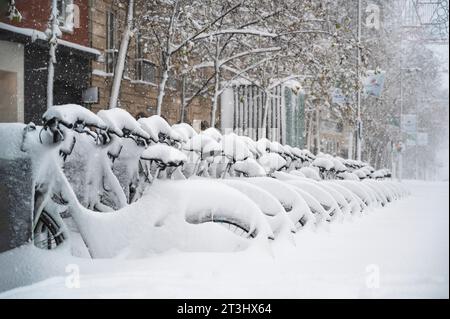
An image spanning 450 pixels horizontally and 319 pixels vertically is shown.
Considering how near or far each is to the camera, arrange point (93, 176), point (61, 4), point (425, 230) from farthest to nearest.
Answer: point (61, 4) < point (425, 230) < point (93, 176)

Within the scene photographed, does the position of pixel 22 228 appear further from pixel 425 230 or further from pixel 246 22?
pixel 246 22

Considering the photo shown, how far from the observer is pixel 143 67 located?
34.3ft

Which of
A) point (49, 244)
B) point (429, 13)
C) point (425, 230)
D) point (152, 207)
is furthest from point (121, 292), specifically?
point (425, 230)

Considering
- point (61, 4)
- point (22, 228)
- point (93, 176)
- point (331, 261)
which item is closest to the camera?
A: point (22, 228)

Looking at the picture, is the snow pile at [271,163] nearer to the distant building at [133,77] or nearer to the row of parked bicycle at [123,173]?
the row of parked bicycle at [123,173]

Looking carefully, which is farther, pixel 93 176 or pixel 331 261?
pixel 93 176

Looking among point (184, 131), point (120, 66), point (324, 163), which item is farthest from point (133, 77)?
point (184, 131)

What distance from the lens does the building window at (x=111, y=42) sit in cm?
984

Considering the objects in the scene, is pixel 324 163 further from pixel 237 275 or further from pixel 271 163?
pixel 237 275

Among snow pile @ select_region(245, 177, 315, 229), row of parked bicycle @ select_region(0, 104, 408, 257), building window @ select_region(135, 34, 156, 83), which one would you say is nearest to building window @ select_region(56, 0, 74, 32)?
building window @ select_region(135, 34, 156, 83)

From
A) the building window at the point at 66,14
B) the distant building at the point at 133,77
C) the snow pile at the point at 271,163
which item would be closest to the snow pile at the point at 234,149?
the snow pile at the point at 271,163

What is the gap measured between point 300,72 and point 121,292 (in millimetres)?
8874

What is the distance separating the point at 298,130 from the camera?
11.9 meters

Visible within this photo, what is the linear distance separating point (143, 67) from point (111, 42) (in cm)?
117
